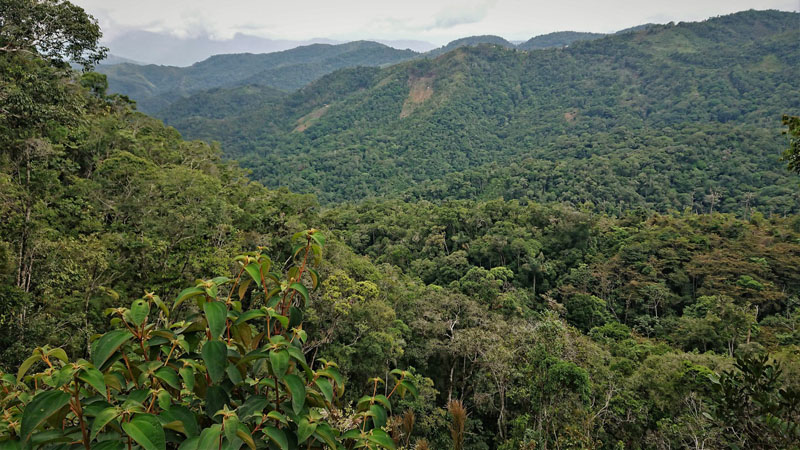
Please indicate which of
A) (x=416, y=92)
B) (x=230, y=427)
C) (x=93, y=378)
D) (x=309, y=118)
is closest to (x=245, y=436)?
(x=230, y=427)

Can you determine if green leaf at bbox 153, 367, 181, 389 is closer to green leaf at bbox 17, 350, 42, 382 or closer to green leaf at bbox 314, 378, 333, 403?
green leaf at bbox 17, 350, 42, 382

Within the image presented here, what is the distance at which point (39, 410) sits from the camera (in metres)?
1.12

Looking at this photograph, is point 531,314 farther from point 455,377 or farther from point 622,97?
point 622,97

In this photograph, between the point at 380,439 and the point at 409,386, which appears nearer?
the point at 380,439

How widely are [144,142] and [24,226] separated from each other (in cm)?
1510

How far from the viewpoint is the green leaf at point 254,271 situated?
1551 mm

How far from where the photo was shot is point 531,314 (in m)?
21.0

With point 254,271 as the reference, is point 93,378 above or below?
below

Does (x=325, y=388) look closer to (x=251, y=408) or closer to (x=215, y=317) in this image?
(x=251, y=408)

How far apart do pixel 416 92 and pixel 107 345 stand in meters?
127

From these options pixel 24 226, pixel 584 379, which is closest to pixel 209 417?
pixel 584 379

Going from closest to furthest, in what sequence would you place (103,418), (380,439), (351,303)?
1. (103,418)
2. (380,439)
3. (351,303)

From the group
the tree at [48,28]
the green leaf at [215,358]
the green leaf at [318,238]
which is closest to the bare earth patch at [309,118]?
the tree at [48,28]

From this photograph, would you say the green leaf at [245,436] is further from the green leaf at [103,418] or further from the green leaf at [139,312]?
the green leaf at [139,312]
